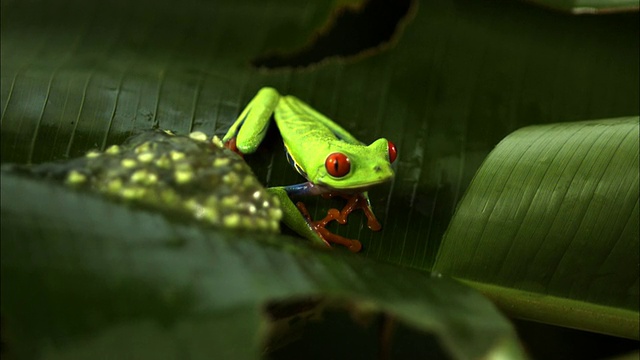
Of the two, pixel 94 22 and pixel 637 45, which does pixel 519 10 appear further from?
pixel 94 22

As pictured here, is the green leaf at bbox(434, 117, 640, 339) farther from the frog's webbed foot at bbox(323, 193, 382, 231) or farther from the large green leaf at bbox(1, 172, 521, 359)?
the large green leaf at bbox(1, 172, 521, 359)

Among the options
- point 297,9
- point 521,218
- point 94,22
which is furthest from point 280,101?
point 521,218

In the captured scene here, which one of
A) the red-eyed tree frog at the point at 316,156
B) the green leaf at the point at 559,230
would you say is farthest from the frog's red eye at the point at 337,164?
the green leaf at the point at 559,230

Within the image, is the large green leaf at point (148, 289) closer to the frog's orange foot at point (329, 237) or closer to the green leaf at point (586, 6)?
the frog's orange foot at point (329, 237)

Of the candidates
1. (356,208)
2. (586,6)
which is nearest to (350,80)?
(356,208)

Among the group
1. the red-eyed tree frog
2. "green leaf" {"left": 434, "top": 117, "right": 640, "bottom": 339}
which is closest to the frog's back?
the red-eyed tree frog

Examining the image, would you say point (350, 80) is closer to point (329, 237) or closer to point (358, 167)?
point (358, 167)

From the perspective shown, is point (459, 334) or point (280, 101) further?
point (280, 101)
